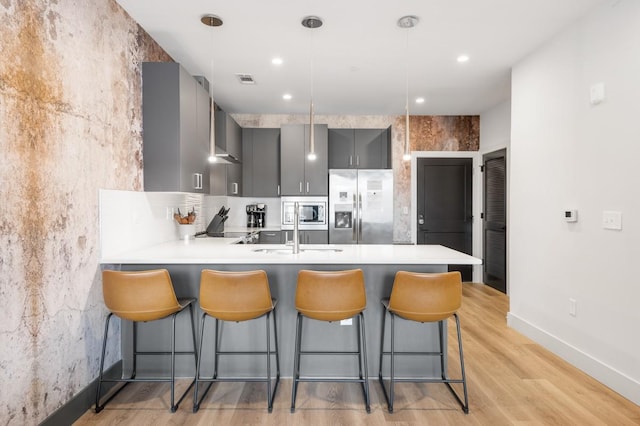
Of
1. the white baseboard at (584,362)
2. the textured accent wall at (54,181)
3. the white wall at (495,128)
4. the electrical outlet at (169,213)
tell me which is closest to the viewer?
the textured accent wall at (54,181)

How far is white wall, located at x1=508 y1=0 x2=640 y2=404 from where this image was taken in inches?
97.1

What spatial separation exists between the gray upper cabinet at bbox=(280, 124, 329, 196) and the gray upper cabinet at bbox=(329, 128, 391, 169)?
27 centimetres

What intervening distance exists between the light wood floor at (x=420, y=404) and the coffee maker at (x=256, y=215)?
3217 millimetres

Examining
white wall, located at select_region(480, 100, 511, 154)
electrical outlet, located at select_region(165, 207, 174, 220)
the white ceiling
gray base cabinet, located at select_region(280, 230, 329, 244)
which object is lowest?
gray base cabinet, located at select_region(280, 230, 329, 244)

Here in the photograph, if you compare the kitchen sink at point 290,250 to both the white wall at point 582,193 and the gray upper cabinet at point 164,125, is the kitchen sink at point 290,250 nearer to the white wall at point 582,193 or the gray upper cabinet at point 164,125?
the gray upper cabinet at point 164,125

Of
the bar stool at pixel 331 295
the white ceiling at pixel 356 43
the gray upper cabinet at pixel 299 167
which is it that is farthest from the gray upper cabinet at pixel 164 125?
the gray upper cabinet at pixel 299 167

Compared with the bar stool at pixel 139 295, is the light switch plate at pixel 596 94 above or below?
above

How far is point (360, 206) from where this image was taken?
5410 millimetres

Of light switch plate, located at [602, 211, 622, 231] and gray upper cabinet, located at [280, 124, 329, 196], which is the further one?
gray upper cabinet, located at [280, 124, 329, 196]

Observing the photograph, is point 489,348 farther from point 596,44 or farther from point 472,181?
point 472,181

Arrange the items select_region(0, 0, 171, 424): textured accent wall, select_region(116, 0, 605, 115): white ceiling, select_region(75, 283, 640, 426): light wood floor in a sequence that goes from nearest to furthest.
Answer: select_region(0, 0, 171, 424): textured accent wall → select_region(75, 283, 640, 426): light wood floor → select_region(116, 0, 605, 115): white ceiling

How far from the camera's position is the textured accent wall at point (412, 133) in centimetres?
585

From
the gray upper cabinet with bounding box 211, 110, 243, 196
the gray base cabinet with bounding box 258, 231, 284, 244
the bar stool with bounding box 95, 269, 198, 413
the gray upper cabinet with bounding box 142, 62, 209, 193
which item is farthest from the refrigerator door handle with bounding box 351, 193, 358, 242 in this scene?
the bar stool with bounding box 95, 269, 198, 413

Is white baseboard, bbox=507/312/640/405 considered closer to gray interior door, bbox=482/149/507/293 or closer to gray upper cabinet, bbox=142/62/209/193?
gray interior door, bbox=482/149/507/293
